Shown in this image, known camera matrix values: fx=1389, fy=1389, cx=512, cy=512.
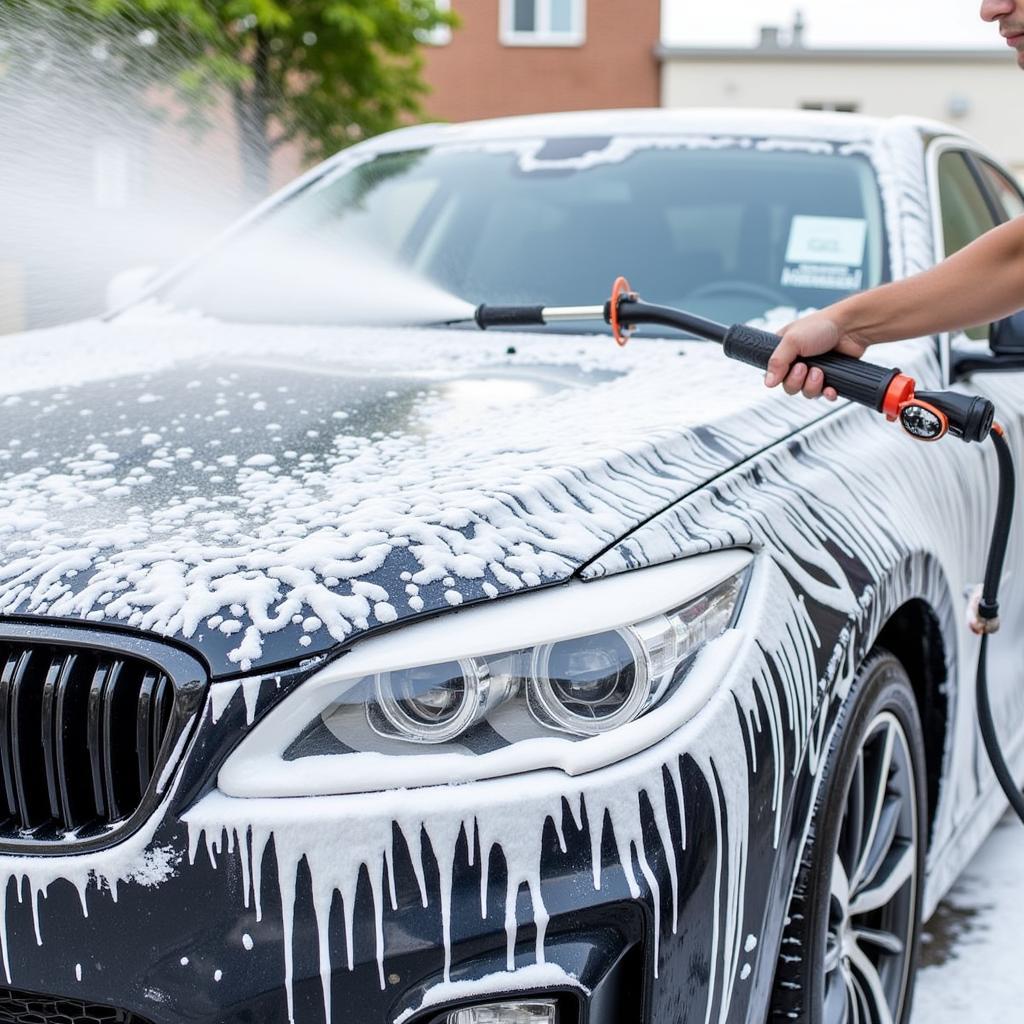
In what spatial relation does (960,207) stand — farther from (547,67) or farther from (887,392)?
(547,67)

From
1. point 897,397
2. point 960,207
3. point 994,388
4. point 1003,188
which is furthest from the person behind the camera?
point 1003,188

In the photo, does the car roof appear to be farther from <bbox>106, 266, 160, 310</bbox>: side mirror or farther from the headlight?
the headlight

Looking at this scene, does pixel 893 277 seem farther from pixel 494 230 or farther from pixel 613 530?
pixel 613 530

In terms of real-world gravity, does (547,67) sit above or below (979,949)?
above

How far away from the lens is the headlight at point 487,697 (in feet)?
4.90

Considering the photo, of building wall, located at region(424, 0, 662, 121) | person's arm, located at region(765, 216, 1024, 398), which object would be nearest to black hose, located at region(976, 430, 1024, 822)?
person's arm, located at region(765, 216, 1024, 398)

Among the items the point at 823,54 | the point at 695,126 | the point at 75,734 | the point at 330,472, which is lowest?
the point at 75,734

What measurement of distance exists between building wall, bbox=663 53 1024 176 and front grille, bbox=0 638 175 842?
25.7 m

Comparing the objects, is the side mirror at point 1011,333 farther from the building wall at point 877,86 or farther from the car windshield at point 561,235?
the building wall at point 877,86

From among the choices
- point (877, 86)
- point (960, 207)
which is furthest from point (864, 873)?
point (877, 86)

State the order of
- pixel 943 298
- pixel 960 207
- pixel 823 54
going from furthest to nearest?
pixel 823 54 < pixel 960 207 < pixel 943 298

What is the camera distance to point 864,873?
2133 mm

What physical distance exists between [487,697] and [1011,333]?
1490 millimetres

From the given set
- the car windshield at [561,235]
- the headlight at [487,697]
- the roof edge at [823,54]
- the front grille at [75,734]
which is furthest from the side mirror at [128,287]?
the roof edge at [823,54]
